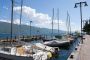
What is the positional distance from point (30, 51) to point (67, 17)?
71.1 metres

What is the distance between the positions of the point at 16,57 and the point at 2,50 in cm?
350

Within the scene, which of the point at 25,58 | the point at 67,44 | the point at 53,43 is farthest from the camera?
the point at 67,44

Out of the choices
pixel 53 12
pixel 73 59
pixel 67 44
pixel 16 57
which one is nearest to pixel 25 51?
pixel 16 57

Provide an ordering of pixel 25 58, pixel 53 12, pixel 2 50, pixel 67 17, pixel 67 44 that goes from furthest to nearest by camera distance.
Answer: pixel 67 17
pixel 53 12
pixel 67 44
pixel 2 50
pixel 25 58

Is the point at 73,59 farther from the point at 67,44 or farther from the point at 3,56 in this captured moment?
the point at 67,44

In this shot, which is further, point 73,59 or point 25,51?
point 25,51

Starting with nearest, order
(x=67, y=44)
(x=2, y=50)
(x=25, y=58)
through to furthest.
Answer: (x=25, y=58) < (x=2, y=50) < (x=67, y=44)

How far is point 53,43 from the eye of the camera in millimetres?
45844

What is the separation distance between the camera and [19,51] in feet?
71.7

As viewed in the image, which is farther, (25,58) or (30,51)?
(30,51)

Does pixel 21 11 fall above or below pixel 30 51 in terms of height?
above

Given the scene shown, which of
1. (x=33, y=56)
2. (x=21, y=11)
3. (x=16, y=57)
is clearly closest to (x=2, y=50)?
(x=16, y=57)

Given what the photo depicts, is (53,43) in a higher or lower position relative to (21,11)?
lower

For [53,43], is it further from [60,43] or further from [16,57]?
[16,57]
